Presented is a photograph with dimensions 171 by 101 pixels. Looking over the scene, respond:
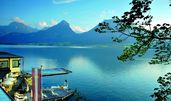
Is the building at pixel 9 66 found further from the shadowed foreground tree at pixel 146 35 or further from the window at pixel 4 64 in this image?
the shadowed foreground tree at pixel 146 35

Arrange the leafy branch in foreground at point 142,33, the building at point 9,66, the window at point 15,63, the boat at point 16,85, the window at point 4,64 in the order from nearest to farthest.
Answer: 1. the leafy branch in foreground at point 142,33
2. the boat at point 16,85
3. the building at point 9,66
4. the window at point 4,64
5. the window at point 15,63

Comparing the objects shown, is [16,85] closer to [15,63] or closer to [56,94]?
[15,63]

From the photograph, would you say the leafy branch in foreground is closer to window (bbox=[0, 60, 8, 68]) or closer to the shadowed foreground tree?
the shadowed foreground tree

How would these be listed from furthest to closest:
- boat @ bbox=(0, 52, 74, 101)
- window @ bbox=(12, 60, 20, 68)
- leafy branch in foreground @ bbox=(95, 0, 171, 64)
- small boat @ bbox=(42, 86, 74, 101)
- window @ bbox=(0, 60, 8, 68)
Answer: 1. window @ bbox=(12, 60, 20, 68)
2. window @ bbox=(0, 60, 8, 68)
3. small boat @ bbox=(42, 86, 74, 101)
4. boat @ bbox=(0, 52, 74, 101)
5. leafy branch in foreground @ bbox=(95, 0, 171, 64)

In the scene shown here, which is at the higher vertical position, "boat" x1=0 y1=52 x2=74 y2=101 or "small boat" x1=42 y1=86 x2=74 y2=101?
"boat" x1=0 y1=52 x2=74 y2=101

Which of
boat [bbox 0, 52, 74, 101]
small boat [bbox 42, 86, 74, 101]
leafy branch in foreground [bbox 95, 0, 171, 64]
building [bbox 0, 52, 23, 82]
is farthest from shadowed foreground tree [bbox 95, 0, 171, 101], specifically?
building [bbox 0, 52, 23, 82]

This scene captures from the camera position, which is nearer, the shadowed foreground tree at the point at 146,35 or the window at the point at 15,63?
the shadowed foreground tree at the point at 146,35

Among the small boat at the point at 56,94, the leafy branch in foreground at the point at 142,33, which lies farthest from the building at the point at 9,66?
the leafy branch in foreground at the point at 142,33

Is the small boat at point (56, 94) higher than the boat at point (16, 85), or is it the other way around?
the boat at point (16, 85)

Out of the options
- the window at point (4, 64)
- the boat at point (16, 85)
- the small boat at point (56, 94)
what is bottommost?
the small boat at point (56, 94)

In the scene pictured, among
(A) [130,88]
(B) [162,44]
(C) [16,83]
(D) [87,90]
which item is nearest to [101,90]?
(D) [87,90]

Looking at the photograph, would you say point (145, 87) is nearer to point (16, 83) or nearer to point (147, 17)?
point (16, 83)

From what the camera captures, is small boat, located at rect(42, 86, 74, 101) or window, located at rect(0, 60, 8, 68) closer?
small boat, located at rect(42, 86, 74, 101)

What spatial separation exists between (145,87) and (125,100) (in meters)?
20.3
